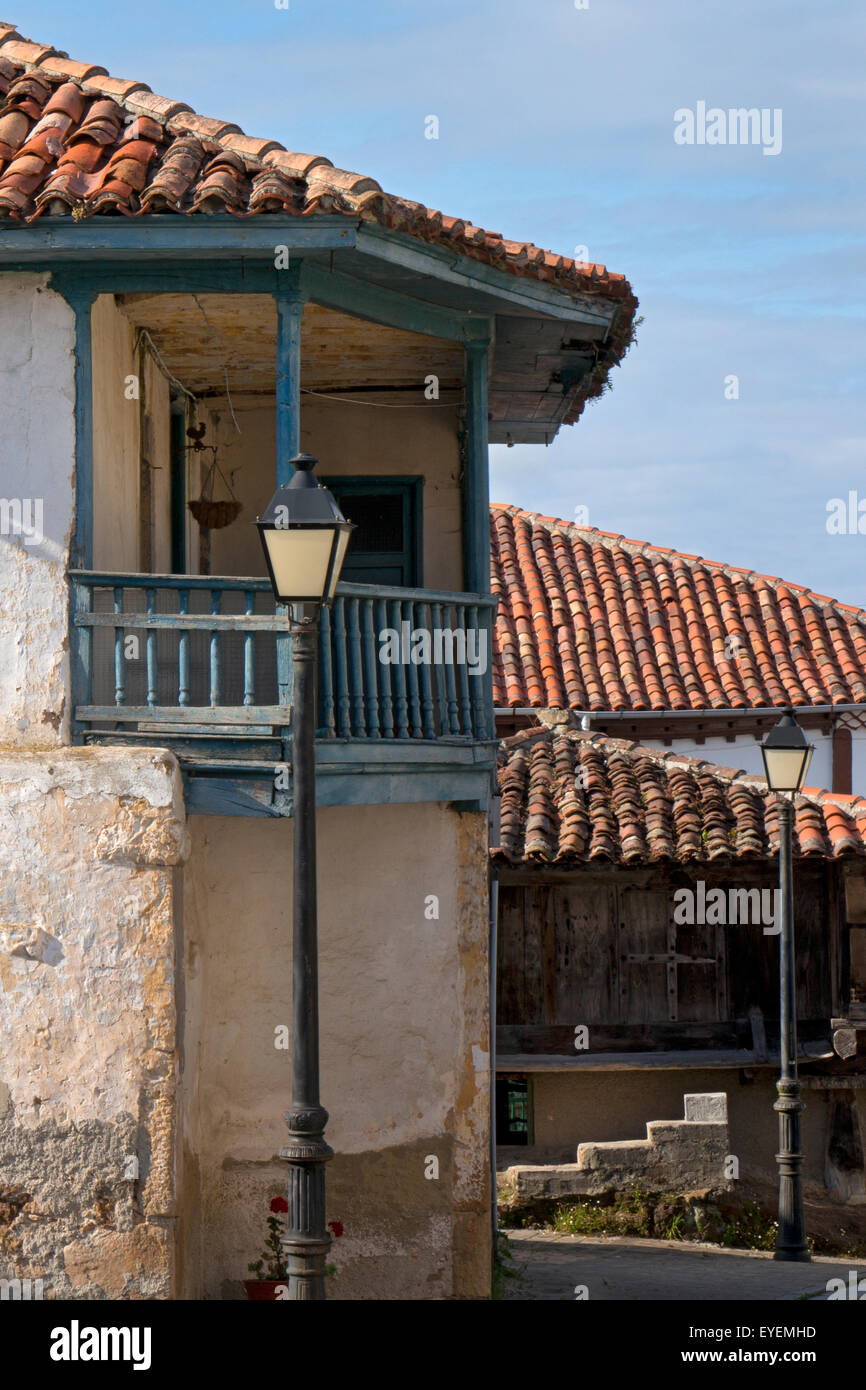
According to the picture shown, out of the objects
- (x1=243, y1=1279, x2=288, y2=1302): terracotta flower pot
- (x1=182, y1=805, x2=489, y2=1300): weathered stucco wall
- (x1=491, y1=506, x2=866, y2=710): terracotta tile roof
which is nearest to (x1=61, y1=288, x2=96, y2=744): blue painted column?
(x1=182, y1=805, x2=489, y2=1300): weathered stucco wall

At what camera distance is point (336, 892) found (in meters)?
10.3

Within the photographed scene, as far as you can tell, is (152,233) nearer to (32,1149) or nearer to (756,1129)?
(32,1149)

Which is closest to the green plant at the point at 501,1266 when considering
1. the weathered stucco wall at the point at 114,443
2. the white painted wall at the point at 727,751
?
the weathered stucco wall at the point at 114,443

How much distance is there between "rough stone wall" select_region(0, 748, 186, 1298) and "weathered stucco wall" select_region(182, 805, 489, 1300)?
1.13m

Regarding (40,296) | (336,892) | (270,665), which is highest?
(40,296)

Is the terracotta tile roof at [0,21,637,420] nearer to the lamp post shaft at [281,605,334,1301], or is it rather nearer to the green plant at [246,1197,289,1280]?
the lamp post shaft at [281,605,334,1301]

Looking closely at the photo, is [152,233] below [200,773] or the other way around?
the other way around

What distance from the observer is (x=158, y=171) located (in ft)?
29.4

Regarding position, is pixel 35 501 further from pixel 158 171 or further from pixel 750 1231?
pixel 750 1231

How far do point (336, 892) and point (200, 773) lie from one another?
172cm

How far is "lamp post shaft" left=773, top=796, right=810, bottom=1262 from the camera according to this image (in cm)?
1148

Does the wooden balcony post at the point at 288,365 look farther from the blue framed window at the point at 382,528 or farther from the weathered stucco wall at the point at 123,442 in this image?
the blue framed window at the point at 382,528
